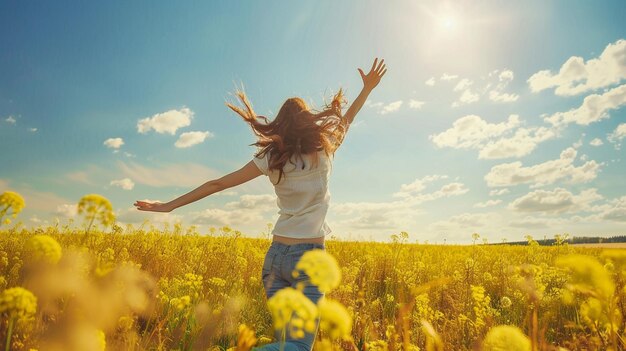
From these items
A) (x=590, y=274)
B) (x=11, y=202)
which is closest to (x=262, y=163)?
(x=11, y=202)

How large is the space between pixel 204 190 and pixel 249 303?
2.15m

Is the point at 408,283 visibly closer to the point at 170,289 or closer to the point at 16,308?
the point at 170,289

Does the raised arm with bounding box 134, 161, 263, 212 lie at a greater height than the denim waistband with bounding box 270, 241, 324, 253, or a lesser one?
greater

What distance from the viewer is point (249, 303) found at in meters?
5.01

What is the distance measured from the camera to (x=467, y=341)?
4.40 metres

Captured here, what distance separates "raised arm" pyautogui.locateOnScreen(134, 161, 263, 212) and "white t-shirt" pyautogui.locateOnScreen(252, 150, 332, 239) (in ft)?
0.39

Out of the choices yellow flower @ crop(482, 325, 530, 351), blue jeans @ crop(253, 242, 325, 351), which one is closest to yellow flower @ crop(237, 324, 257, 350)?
yellow flower @ crop(482, 325, 530, 351)

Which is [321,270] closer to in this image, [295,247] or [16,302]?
[16,302]

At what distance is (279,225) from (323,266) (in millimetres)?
2031

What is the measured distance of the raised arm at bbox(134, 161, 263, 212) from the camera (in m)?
3.41

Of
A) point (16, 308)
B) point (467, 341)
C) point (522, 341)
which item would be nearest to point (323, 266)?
point (522, 341)

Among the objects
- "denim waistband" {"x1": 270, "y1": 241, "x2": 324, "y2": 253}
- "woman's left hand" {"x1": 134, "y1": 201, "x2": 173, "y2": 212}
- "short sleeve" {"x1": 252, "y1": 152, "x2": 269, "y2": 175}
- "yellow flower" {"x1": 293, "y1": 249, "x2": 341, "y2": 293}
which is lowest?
"yellow flower" {"x1": 293, "y1": 249, "x2": 341, "y2": 293}

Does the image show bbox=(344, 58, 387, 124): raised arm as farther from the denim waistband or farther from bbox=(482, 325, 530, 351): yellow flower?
bbox=(482, 325, 530, 351): yellow flower

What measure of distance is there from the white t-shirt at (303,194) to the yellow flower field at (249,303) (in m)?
0.81
